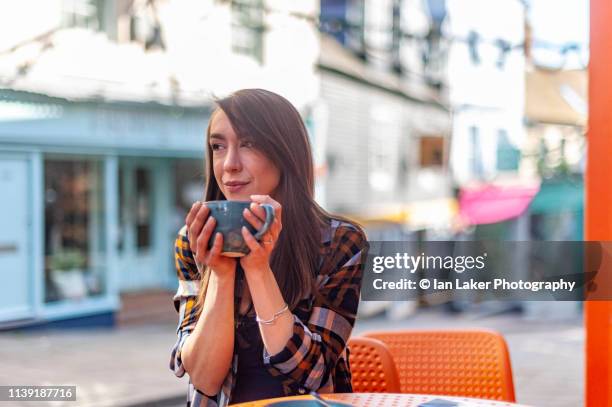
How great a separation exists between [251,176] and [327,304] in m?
0.32

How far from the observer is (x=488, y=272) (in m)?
2.39

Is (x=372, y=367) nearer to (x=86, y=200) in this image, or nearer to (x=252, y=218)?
(x=252, y=218)

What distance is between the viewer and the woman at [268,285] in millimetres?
1590

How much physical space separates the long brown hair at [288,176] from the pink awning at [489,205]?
4.31m

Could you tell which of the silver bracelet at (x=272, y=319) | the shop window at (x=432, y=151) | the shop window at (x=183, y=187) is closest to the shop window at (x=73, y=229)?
the shop window at (x=183, y=187)

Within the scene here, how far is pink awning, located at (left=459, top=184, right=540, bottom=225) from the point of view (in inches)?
247

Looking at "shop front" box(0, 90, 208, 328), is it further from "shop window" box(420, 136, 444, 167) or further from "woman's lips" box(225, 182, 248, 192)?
"woman's lips" box(225, 182, 248, 192)

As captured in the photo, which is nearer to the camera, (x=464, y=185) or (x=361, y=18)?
(x=361, y=18)

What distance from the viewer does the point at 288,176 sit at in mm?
1784

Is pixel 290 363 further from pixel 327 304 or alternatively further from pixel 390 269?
pixel 390 269

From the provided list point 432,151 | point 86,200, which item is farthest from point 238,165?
point 86,200

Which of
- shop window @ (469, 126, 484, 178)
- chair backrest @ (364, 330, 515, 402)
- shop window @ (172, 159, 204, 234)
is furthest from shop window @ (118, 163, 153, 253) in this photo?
chair backrest @ (364, 330, 515, 402)

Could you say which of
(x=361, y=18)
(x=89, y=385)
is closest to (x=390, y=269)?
(x=361, y=18)

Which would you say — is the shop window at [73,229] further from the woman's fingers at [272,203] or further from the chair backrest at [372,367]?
the woman's fingers at [272,203]
